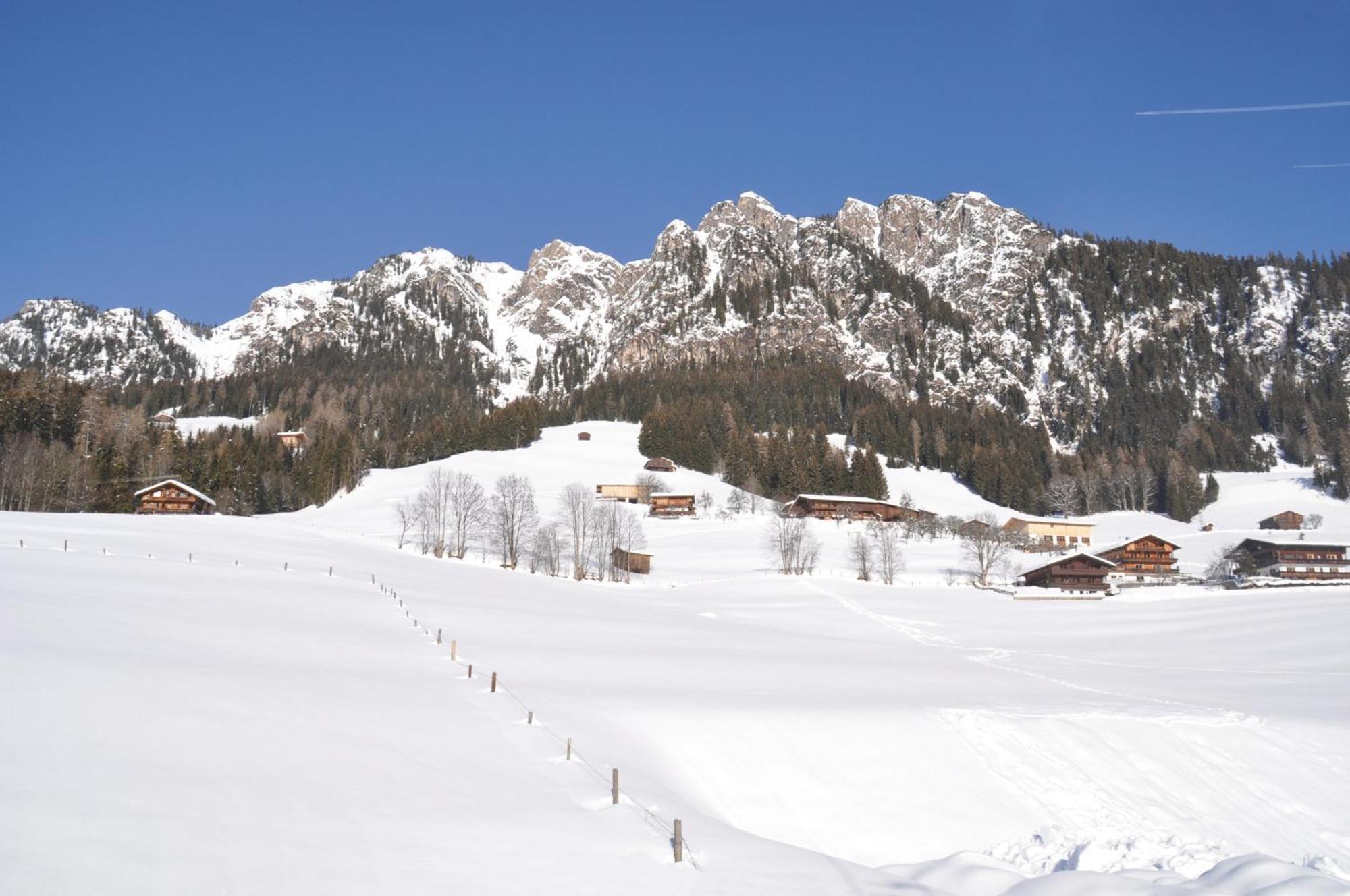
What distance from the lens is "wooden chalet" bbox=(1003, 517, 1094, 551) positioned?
4594 inches

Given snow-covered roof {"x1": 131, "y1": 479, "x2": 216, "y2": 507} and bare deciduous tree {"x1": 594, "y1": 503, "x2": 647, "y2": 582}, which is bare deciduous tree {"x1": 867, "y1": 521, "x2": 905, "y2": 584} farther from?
snow-covered roof {"x1": 131, "y1": 479, "x2": 216, "y2": 507}

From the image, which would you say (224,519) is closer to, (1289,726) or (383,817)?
(383,817)

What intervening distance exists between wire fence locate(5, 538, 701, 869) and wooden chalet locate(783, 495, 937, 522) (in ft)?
244

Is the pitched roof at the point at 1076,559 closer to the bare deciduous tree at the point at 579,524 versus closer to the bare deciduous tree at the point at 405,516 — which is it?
the bare deciduous tree at the point at 579,524

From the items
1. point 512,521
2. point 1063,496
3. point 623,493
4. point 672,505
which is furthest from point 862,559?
point 1063,496

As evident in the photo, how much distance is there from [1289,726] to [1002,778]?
41.3 ft

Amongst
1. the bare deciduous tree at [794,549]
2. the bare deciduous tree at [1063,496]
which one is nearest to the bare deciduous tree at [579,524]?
the bare deciduous tree at [794,549]

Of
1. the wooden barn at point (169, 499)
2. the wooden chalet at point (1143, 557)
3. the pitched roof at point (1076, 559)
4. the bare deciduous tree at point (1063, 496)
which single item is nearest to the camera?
the pitched roof at point (1076, 559)

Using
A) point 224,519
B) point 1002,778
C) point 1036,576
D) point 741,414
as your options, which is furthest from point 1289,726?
point 741,414

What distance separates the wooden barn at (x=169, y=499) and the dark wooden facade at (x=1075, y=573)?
87.4 m

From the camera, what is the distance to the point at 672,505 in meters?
115

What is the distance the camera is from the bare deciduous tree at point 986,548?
84.1 meters

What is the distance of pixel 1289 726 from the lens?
86.2 feet

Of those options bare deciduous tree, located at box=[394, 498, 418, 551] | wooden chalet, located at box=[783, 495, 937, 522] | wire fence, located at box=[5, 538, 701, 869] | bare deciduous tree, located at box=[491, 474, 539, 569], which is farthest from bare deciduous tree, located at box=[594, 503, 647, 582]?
wire fence, located at box=[5, 538, 701, 869]
